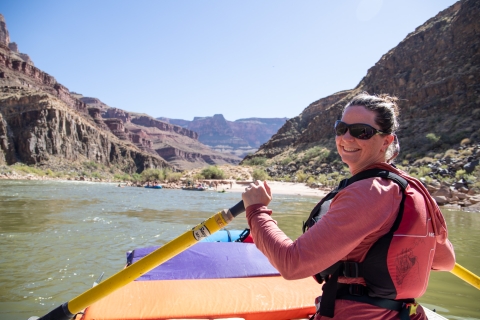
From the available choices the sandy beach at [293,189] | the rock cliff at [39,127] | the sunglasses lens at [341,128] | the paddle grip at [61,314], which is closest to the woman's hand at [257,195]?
the sunglasses lens at [341,128]

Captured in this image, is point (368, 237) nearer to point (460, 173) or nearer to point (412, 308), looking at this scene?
point (412, 308)

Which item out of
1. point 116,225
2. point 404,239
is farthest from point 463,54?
point 404,239

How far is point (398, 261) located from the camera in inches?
46.2

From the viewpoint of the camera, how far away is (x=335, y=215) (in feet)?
3.57

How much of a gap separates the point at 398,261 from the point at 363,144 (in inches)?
19.1

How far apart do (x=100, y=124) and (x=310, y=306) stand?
133917mm

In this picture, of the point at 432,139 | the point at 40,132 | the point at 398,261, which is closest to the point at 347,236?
the point at 398,261

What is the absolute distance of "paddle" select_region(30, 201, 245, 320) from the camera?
66.9 inches

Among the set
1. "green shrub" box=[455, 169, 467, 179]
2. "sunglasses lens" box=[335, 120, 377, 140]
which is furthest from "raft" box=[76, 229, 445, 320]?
"green shrub" box=[455, 169, 467, 179]

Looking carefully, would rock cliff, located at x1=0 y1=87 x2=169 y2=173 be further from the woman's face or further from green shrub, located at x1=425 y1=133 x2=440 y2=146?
the woman's face

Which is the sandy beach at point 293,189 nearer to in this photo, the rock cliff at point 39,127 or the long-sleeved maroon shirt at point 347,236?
the long-sleeved maroon shirt at point 347,236

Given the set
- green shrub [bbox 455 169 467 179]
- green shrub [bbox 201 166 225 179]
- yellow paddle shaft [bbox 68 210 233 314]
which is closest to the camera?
yellow paddle shaft [bbox 68 210 233 314]

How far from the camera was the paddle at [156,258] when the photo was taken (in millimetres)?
1698

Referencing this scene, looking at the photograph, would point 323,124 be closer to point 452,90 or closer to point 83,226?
point 452,90
